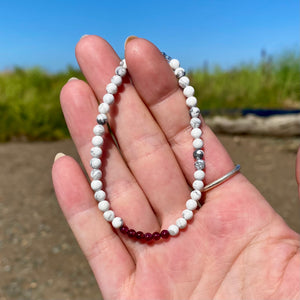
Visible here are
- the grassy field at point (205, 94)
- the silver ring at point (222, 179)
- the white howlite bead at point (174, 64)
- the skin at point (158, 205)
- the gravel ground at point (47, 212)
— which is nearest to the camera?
the skin at point (158, 205)

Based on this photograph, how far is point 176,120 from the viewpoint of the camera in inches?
85.1

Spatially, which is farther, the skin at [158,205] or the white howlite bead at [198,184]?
the white howlite bead at [198,184]

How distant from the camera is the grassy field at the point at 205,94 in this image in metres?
6.87

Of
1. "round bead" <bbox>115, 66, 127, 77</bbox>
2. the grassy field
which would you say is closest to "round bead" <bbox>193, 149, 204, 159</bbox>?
"round bead" <bbox>115, 66, 127, 77</bbox>

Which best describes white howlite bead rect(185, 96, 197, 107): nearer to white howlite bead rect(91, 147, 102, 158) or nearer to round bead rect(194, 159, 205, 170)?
round bead rect(194, 159, 205, 170)

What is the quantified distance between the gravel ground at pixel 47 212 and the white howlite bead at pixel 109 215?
1.59 m

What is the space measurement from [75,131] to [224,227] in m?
1.10

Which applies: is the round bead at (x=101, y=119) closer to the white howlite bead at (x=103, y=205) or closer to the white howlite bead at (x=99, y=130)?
the white howlite bead at (x=99, y=130)

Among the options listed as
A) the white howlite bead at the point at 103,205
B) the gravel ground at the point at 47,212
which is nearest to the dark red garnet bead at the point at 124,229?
the white howlite bead at the point at 103,205

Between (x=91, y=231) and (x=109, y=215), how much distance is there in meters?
0.14

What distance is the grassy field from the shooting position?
687 centimetres

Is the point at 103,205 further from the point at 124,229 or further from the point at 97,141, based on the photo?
the point at 97,141

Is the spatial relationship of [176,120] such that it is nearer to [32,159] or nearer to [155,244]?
[155,244]

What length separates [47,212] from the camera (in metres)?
4.50
